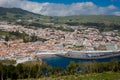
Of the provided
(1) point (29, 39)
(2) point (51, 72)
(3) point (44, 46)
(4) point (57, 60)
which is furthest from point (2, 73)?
(1) point (29, 39)

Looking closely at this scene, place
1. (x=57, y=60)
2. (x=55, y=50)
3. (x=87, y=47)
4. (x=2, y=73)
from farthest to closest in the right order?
1. (x=87, y=47)
2. (x=55, y=50)
3. (x=57, y=60)
4. (x=2, y=73)

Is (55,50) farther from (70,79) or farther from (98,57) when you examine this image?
(70,79)

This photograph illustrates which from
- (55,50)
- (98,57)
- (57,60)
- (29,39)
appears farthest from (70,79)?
(29,39)

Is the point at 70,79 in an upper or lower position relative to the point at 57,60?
upper

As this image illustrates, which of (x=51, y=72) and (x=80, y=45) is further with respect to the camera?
(x=80, y=45)

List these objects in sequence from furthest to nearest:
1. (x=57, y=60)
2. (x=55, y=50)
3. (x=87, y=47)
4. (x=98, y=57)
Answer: (x=87, y=47) < (x=55, y=50) < (x=98, y=57) < (x=57, y=60)

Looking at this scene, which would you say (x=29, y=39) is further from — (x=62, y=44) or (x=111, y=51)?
(x=111, y=51)

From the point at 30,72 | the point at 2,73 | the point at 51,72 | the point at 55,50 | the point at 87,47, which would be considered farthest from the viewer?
the point at 87,47

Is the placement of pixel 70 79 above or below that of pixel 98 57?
above

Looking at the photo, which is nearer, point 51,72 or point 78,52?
point 51,72
